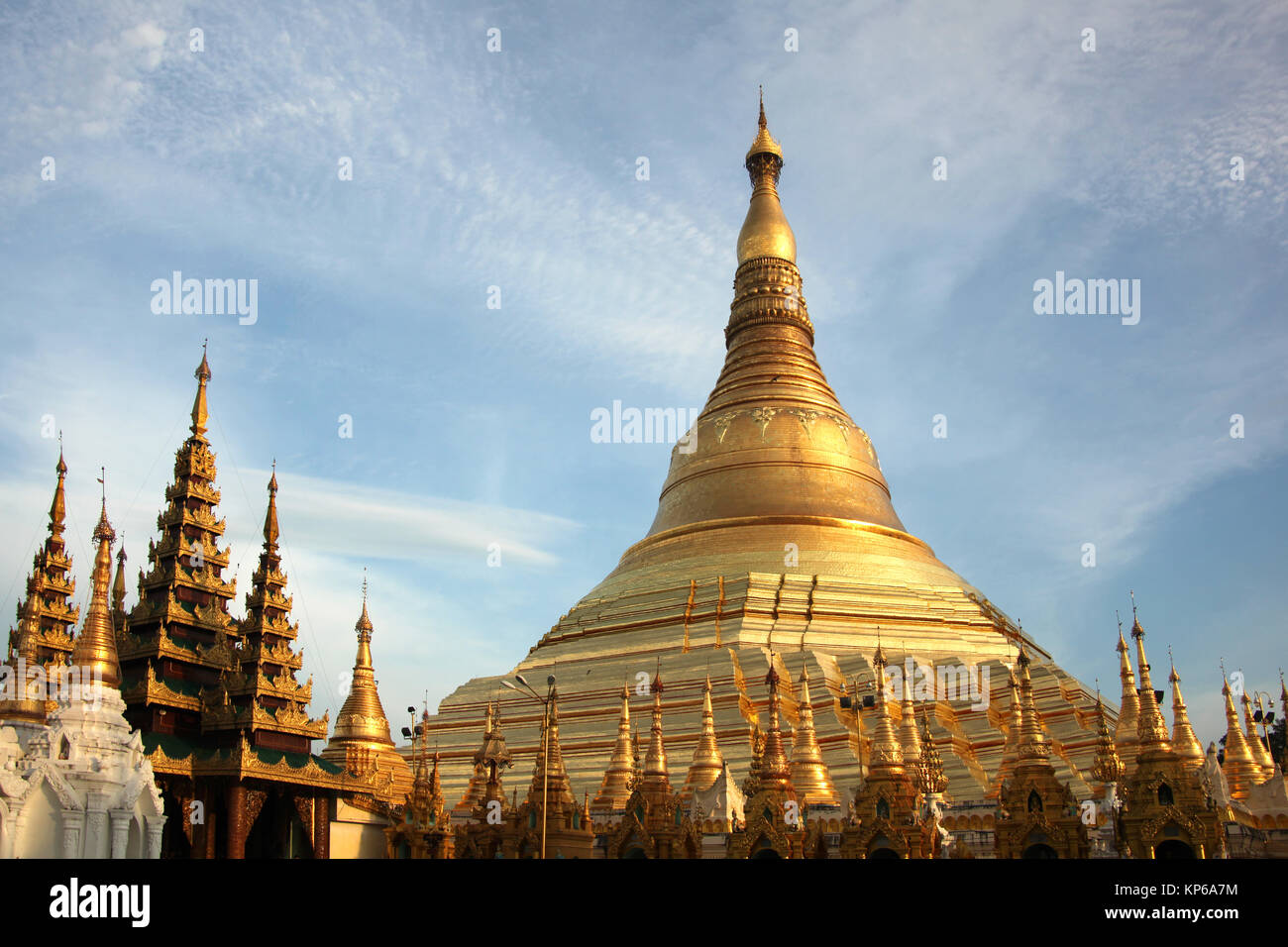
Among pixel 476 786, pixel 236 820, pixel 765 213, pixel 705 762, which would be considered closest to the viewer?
pixel 236 820

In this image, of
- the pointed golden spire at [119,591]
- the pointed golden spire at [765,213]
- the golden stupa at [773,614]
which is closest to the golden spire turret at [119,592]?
the pointed golden spire at [119,591]

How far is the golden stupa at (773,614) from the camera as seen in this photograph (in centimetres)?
2647

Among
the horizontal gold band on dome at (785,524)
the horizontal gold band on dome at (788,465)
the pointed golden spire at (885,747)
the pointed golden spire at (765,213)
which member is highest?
the pointed golden spire at (765,213)

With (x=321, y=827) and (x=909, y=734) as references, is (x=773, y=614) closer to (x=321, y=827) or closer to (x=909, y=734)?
(x=909, y=734)

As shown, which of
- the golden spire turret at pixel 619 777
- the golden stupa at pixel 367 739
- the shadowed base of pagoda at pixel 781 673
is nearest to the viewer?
the golden spire turret at pixel 619 777

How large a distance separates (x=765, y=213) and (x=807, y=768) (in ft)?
85.1

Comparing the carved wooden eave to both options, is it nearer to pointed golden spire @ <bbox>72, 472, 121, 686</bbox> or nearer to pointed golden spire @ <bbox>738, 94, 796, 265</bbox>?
pointed golden spire @ <bbox>72, 472, 121, 686</bbox>

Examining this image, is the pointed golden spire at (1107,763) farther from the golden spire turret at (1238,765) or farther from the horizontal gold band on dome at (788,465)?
the horizontal gold band on dome at (788,465)

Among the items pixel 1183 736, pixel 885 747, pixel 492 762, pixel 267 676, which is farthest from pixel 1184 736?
pixel 267 676

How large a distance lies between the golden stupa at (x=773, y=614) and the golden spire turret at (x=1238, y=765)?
2761 millimetres

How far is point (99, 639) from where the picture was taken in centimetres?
2173

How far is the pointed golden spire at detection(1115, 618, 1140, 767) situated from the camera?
22.0 meters
